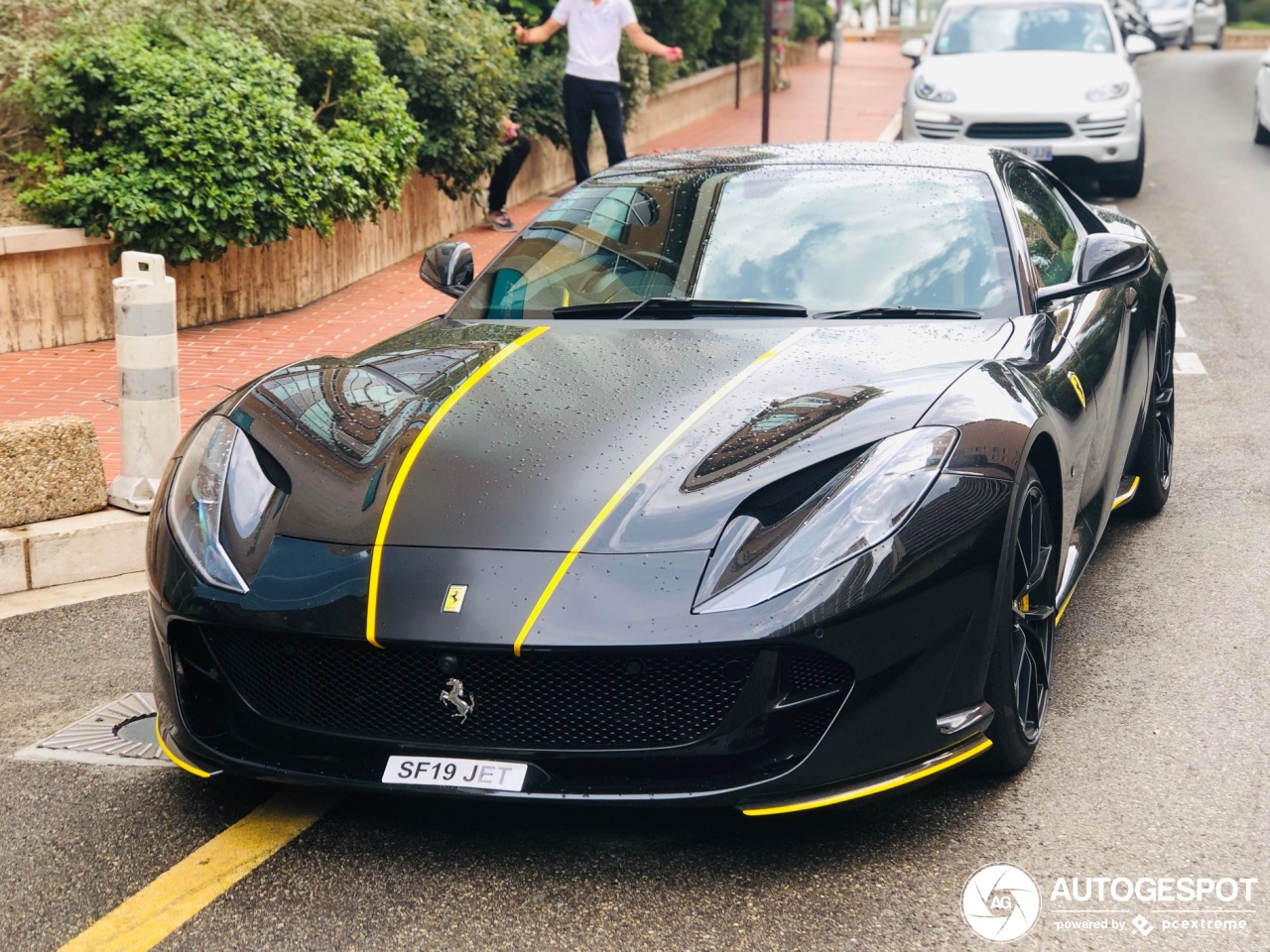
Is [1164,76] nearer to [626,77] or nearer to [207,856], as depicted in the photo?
[626,77]

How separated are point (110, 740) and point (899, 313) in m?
2.35

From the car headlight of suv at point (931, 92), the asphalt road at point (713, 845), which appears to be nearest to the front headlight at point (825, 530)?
the asphalt road at point (713, 845)

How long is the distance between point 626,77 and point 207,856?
13633mm

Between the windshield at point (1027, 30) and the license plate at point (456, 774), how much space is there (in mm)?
12669

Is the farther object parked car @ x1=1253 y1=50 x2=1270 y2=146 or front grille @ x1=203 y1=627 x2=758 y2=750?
parked car @ x1=1253 y1=50 x2=1270 y2=146

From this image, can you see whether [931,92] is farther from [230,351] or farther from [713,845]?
[713,845]

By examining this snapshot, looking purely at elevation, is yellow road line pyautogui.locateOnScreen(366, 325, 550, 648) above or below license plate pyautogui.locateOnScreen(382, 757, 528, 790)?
above

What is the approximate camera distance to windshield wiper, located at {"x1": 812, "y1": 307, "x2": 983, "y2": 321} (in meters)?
4.46

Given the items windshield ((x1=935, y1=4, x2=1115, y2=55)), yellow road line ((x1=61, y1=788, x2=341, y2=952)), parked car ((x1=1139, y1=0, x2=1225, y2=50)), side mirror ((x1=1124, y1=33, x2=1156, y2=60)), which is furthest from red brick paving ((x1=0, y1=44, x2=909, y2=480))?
parked car ((x1=1139, y1=0, x2=1225, y2=50))

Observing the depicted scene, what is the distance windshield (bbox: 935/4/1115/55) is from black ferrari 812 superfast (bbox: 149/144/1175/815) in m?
11.1

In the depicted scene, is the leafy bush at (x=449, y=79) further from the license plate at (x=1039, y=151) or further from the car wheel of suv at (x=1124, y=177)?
the car wheel of suv at (x=1124, y=177)

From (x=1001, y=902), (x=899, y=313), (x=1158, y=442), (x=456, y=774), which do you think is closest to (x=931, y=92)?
(x=1158, y=442)

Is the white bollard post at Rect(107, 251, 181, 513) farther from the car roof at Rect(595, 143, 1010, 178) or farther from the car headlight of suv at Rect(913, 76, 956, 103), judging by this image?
the car headlight of suv at Rect(913, 76, 956, 103)

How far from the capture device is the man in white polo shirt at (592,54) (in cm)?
1266
